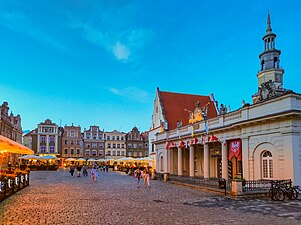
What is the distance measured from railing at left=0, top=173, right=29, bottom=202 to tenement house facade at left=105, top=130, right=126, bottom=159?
214 feet

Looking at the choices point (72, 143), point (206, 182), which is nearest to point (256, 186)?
point (206, 182)

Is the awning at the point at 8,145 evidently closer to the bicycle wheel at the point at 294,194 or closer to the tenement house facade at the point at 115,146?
the bicycle wheel at the point at 294,194

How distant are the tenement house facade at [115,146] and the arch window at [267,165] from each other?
70.2 m

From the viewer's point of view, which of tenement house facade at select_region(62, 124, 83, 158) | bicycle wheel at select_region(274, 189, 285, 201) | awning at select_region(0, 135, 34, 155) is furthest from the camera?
tenement house facade at select_region(62, 124, 83, 158)

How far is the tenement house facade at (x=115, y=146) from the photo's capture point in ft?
291

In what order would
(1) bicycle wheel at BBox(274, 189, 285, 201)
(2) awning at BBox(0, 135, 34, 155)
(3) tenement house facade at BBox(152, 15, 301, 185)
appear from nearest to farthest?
(2) awning at BBox(0, 135, 34, 155) < (1) bicycle wheel at BBox(274, 189, 285, 201) < (3) tenement house facade at BBox(152, 15, 301, 185)

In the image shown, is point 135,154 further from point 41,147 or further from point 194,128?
point 194,128

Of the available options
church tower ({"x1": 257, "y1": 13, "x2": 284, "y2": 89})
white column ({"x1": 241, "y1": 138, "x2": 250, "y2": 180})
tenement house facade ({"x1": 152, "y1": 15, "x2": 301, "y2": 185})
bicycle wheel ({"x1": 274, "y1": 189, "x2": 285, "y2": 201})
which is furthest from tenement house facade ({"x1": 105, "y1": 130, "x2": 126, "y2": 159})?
bicycle wheel ({"x1": 274, "y1": 189, "x2": 285, "y2": 201})

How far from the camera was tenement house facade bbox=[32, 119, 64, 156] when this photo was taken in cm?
8331

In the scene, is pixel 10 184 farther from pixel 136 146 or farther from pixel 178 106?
pixel 136 146

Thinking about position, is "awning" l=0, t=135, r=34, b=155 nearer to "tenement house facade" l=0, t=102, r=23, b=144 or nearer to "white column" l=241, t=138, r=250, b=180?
"white column" l=241, t=138, r=250, b=180

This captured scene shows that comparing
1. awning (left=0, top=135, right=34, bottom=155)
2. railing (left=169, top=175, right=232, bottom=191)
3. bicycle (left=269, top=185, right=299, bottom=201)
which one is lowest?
railing (left=169, top=175, right=232, bottom=191)

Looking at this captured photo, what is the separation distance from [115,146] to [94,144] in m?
6.21

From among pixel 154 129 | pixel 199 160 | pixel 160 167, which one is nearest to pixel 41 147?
pixel 154 129
